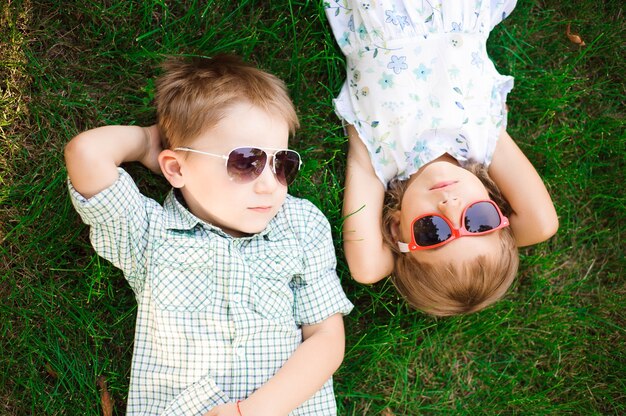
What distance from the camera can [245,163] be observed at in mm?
2596

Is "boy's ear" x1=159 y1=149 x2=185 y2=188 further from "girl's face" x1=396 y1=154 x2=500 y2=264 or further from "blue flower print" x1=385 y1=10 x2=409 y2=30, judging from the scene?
"blue flower print" x1=385 y1=10 x2=409 y2=30

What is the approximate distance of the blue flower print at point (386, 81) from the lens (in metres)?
3.18

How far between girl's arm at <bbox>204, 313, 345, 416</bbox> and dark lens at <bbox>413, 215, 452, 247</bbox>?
544 millimetres

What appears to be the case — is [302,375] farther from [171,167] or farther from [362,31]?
[362,31]

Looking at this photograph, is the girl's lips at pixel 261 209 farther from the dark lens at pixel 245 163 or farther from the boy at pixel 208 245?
the dark lens at pixel 245 163

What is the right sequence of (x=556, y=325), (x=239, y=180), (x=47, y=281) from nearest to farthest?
1. (x=239, y=180)
2. (x=47, y=281)
3. (x=556, y=325)

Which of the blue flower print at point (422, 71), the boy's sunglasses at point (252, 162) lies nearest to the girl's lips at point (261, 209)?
the boy's sunglasses at point (252, 162)

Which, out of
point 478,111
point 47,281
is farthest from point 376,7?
point 47,281

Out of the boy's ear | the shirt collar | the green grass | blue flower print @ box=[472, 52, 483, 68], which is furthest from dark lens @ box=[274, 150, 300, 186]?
blue flower print @ box=[472, 52, 483, 68]

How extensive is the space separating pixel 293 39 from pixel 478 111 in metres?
1.03

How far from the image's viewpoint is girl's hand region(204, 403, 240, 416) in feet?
8.56

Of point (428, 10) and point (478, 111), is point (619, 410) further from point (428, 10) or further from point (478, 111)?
point (428, 10)

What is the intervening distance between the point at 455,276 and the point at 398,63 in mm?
1109

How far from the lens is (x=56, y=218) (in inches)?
119
